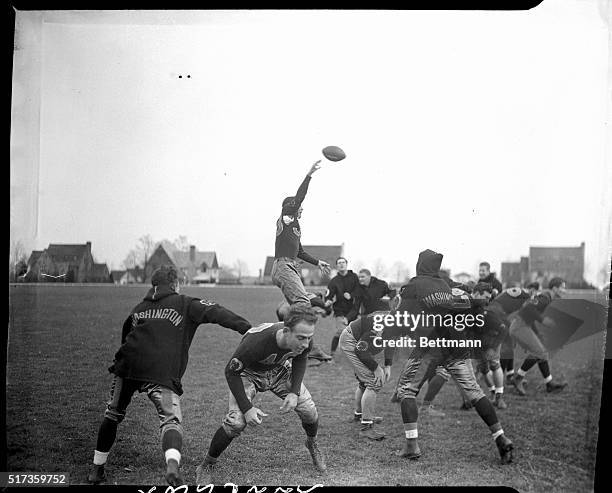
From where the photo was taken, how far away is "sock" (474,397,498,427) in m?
3.97

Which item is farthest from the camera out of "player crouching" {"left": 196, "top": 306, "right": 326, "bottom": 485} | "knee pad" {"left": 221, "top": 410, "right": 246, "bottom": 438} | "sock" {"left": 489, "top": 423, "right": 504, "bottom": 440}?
"sock" {"left": 489, "top": 423, "right": 504, "bottom": 440}

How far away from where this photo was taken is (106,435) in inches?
149

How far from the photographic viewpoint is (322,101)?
397 cm

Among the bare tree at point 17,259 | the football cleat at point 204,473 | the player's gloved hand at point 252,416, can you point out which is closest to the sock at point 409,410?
the player's gloved hand at point 252,416

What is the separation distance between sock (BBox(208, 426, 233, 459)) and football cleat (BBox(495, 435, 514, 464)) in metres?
1.79

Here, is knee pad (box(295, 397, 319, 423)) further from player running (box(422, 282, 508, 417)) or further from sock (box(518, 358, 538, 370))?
sock (box(518, 358, 538, 370))

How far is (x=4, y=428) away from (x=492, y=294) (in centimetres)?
335

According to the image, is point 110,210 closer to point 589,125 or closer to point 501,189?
point 501,189

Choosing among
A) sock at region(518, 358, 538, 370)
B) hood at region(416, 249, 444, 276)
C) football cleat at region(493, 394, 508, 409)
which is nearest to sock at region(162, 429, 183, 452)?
hood at region(416, 249, 444, 276)

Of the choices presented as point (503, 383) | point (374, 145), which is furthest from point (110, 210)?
point (503, 383)

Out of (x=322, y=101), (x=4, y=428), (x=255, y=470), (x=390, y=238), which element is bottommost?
(x=255, y=470)

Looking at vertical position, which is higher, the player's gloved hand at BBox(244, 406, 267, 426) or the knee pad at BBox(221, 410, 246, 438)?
the player's gloved hand at BBox(244, 406, 267, 426)

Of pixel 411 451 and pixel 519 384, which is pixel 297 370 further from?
pixel 519 384

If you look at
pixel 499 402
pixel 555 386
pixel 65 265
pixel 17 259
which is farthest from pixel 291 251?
pixel 555 386
